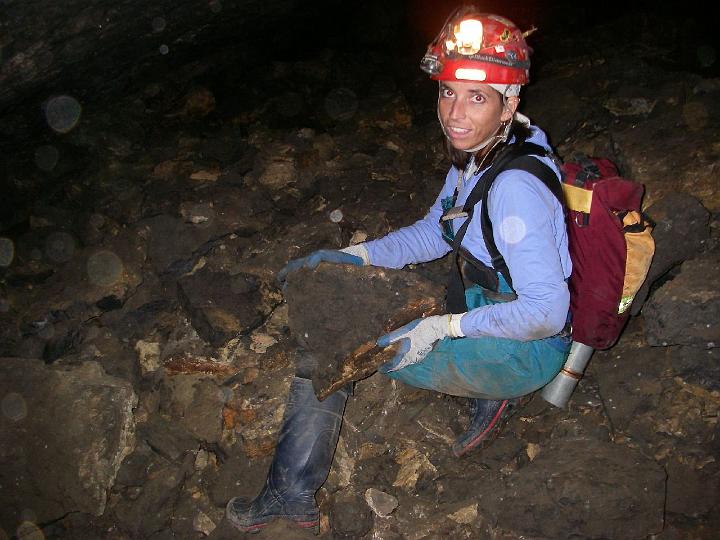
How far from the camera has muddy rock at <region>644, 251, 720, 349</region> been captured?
9.97 feet

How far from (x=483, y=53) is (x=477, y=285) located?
137 centimetres

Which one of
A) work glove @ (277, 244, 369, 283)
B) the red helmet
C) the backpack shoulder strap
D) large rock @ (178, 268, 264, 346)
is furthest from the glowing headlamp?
large rock @ (178, 268, 264, 346)

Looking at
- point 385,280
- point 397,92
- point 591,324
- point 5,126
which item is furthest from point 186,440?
point 397,92

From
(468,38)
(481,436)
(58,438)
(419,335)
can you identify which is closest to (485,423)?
(481,436)

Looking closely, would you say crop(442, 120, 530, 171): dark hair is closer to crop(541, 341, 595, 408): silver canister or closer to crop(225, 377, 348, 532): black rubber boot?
crop(541, 341, 595, 408): silver canister

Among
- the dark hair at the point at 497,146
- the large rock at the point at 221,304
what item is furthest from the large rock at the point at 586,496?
the large rock at the point at 221,304

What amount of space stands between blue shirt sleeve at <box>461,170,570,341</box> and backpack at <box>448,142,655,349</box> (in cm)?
13

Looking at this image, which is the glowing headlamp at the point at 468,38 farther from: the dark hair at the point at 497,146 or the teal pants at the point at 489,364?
the teal pants at the point at 489,364

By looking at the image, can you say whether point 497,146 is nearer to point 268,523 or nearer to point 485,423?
point 485,423

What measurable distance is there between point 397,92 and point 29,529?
21.0ft

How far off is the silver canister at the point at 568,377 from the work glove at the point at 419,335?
915 mm

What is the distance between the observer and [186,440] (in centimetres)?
364

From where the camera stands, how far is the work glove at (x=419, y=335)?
107 inches

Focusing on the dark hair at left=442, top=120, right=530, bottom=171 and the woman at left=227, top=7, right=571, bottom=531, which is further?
the dark hair at left=442, top=120, right=530, bottom=171
